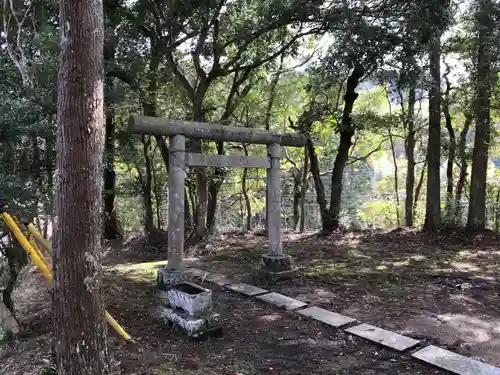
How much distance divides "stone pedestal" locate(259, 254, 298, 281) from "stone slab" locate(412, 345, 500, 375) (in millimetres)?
2758

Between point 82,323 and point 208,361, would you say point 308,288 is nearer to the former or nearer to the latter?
point 208,361

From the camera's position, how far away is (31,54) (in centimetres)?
625

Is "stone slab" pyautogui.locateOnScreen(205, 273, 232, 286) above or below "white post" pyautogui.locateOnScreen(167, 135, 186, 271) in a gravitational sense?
below

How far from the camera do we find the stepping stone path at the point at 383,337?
126 inches

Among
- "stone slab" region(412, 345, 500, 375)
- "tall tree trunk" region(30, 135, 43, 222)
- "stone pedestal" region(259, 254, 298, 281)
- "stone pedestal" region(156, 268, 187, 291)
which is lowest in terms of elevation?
"stone slab" region(412, 345, 500, 375)

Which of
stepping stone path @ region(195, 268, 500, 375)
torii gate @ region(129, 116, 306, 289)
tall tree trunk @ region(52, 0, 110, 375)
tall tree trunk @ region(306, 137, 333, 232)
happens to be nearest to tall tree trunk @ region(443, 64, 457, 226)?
tall tree trunk @ region(306, 137, 333, 232)

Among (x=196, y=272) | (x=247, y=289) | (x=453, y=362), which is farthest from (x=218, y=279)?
(x=453, y=362)

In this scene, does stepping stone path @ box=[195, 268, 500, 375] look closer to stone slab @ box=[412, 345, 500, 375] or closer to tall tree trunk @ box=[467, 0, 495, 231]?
stone slab @ box=[412, 345, 500, 375]

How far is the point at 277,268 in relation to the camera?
617cm

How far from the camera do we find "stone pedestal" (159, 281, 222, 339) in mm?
3826

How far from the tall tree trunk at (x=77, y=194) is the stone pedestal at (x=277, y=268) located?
12.6ft

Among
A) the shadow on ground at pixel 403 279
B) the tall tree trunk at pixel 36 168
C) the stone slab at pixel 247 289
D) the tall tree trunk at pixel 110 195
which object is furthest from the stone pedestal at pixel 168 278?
the tall tree trunk at pixel 110 195

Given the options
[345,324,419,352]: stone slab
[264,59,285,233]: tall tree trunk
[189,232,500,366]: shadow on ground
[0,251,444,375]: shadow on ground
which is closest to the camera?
[0,251,444,375]: shadow on ground

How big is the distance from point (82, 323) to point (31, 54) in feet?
17.9
